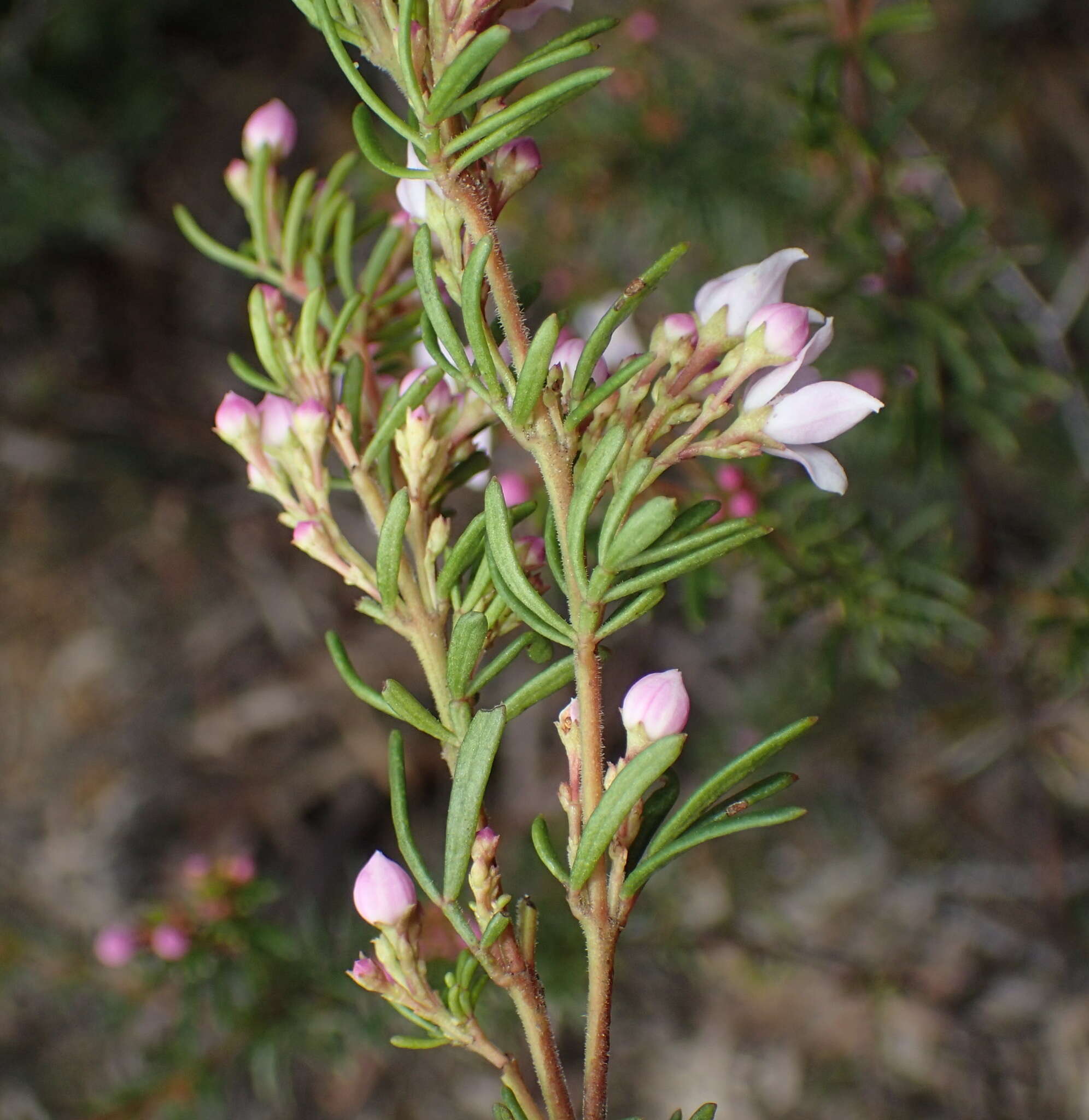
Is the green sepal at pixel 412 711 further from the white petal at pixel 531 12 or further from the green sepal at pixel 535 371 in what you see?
the white petal at pixel 531 12

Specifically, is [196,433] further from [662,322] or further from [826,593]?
[662,322]

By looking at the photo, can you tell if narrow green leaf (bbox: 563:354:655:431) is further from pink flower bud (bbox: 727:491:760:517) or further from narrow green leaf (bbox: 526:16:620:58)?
pink flower bud (bbox: 727:491:760:517)

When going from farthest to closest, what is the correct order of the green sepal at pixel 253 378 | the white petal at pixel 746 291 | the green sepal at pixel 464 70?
the green sepal at pixel 253 378
the white petal at pixel 746 291
the green sepal at pixel 464 70

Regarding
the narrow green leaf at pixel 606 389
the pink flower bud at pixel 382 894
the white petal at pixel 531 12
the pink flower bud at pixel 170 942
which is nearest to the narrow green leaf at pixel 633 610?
the narrow green leaf at pixel 606 389

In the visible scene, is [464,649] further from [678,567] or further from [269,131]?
[269,131]

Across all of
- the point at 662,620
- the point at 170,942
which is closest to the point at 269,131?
the point at 170,942

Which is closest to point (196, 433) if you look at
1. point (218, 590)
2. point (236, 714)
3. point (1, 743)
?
point (218, 590)

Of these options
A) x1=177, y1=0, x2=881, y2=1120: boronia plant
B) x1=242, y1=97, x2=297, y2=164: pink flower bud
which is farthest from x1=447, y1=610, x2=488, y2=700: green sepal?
x1=242, y1=97, x2=297, y2=164: pink flower bud
